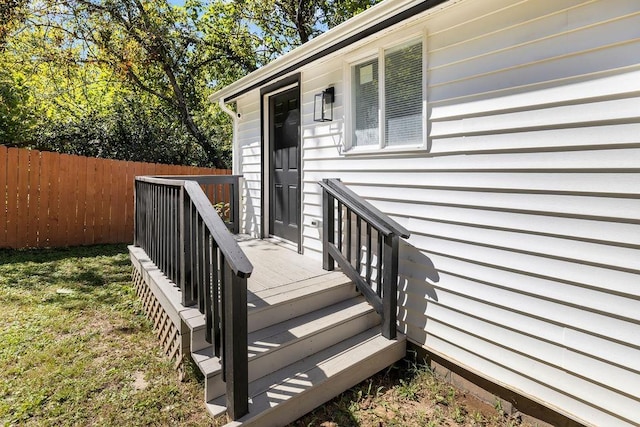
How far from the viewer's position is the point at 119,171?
23.2ft

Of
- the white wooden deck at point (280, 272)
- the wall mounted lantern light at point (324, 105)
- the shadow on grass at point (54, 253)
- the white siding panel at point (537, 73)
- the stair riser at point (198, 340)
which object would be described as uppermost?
the wall mounted lantern light at point (324, 105)

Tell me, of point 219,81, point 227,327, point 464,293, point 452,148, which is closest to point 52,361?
point 227,327

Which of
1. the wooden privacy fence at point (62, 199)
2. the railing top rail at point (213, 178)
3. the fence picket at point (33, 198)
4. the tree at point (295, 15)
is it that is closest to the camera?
the railing top rail at point (213, 178)

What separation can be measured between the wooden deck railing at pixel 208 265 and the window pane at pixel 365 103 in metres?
1.71

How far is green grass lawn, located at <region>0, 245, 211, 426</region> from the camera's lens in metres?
2.21

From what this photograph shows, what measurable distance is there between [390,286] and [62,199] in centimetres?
639

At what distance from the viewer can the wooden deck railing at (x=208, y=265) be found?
6.35 ft

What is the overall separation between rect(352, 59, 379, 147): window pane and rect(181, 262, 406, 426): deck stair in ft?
4.67

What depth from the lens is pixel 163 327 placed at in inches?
120

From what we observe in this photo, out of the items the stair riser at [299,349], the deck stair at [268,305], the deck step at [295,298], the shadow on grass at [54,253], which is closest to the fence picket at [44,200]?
the shadow on grass at [54,253]

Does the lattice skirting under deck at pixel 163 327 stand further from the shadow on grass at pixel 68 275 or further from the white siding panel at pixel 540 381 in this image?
the white siding panel at pixel 540 381

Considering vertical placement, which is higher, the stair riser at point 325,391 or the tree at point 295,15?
the tree at point 295,15

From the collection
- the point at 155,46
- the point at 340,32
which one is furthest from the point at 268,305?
the point at 155,46

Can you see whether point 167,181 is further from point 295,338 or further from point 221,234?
point 295,338
